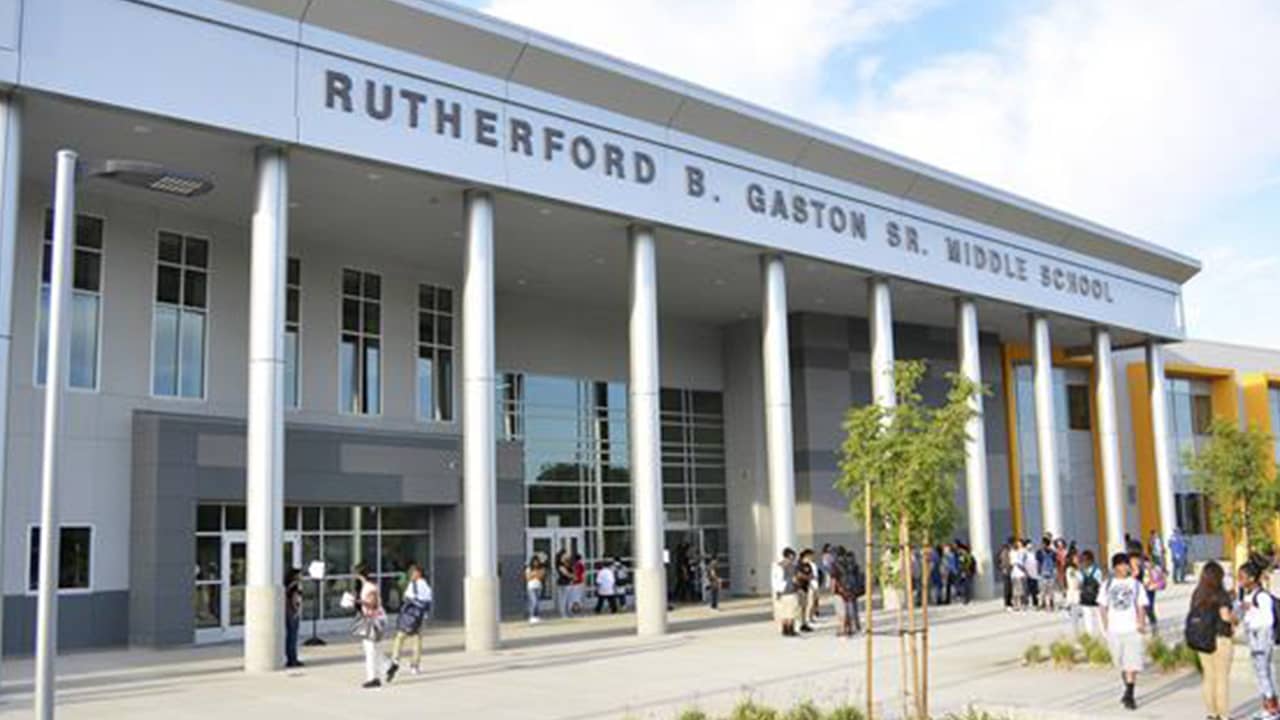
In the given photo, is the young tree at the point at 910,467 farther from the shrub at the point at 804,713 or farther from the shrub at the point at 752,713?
the shrub at the point at 752,713

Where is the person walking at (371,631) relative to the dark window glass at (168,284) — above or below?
below

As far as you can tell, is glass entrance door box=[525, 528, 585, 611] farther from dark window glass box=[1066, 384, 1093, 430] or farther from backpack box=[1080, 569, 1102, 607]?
dark window glass box=[1066, 384, 1093, 430]

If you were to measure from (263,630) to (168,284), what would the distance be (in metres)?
9.01

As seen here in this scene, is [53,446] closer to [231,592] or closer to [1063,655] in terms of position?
[1063,655]

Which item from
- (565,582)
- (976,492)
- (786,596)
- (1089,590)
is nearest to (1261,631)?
(1089,590)

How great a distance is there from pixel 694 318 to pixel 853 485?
2492cm

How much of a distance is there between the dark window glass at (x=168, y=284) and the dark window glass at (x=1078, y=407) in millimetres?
33749

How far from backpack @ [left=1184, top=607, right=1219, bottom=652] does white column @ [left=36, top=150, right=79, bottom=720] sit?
10299mm

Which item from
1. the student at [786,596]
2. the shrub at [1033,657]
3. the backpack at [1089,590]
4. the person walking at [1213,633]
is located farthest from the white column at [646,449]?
the person walking at [1213,633]

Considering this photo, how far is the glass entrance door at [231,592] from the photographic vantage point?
78.8ft

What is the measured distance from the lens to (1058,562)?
30641mm

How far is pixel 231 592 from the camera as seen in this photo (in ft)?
80.1

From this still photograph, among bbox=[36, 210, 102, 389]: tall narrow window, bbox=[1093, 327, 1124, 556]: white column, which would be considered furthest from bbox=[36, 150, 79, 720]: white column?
bbox=[1093, 327, 1124, 556]: white column

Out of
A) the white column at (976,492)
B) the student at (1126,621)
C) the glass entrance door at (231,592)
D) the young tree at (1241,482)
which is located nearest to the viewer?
the student at (1126,621)
